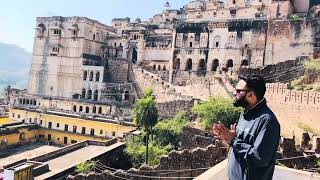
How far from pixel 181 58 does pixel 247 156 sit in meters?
35.0

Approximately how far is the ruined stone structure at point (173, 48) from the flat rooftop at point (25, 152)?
1060 cm

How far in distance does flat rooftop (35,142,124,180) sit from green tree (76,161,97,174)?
522 millimetres

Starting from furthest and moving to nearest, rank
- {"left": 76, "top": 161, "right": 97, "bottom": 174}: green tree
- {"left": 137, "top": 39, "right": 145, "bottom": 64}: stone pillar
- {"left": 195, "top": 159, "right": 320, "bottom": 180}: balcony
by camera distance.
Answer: {"left": 137, "top": 39, "right": 145, "bottom": 64}: stone pillar, {"left": 76, "top": 161, "right": 97, "bottom": 174}: green tree, {"left": 195, "top": 159, "right": 320, "bottom": 180}: balcony

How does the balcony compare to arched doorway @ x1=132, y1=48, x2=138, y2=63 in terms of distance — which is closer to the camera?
the balcony

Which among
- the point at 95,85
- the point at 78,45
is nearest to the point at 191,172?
the point at 95,85

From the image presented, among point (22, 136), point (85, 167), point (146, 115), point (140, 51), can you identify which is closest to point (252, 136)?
point (85, 167)

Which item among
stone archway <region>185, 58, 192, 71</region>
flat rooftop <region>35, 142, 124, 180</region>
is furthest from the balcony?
stone archway <region>185, 58, 192, 71</region>

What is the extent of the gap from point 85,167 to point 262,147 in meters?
13.5

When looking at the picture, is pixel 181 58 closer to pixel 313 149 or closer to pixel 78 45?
pixel 78 45

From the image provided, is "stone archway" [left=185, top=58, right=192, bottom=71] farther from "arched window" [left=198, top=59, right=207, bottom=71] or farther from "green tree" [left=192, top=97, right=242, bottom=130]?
"green tree" [left=192, top=97, right=242, bottom=130]

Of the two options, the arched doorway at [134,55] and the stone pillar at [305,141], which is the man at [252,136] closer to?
the stone pillar at [305,141]

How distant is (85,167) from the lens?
16.1m

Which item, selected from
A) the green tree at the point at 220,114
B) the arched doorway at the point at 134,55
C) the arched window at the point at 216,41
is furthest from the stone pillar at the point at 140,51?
the green tree at the point at 220,114

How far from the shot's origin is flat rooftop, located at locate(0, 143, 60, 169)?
24.5m
